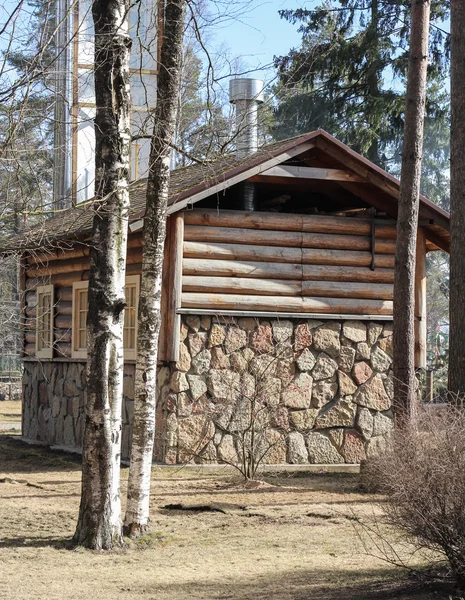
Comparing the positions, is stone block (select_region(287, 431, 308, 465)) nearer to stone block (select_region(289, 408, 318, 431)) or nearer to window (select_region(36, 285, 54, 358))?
stone block (select_region(289, 408, 318, 431))

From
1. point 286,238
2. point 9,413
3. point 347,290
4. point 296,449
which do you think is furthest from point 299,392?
point 9,413

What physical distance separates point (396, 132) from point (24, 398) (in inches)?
620

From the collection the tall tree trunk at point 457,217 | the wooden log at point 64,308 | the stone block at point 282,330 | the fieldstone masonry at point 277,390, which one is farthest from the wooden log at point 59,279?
the tall tree trunk at point 457,217

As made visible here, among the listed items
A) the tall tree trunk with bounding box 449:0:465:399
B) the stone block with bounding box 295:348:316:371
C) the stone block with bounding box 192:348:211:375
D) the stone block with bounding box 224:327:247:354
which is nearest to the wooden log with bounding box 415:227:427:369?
the stone block with bounding box 295:348:316:371

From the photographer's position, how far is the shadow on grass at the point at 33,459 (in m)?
14.6

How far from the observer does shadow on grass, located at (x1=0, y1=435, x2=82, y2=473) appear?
14625 mm

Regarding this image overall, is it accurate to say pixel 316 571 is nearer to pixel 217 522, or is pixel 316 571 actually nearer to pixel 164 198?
pixel 217 522

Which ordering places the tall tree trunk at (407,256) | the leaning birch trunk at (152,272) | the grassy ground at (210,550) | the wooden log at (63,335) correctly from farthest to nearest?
1. the wooden log at (63,335)
2. the tall tree trunk at (407,256)
3. the leaning birch trunk at (152,272)
4. the grassy ground at (210,550)

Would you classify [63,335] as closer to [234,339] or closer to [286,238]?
[234,339]

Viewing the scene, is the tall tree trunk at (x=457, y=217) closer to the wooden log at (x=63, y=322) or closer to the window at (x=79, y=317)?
the window at (x=79, y=317)

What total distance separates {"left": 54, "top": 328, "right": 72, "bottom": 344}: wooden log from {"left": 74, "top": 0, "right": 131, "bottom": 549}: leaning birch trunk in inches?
333

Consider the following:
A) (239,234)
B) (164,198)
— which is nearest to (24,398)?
(239,234)

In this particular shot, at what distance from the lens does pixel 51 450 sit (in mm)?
16625

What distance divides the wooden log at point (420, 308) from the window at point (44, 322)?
6.46 meters
